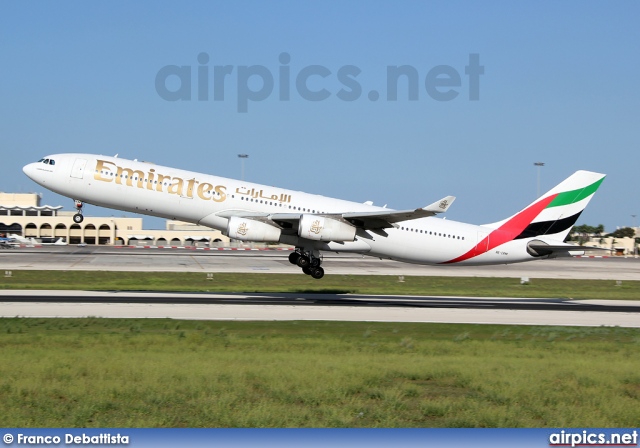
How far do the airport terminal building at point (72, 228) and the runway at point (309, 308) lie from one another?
98.8m

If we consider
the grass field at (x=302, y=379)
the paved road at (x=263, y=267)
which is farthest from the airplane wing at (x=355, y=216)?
the paved road at (x=263, y=267)

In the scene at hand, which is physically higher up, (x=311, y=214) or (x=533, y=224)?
(x=311, y=214)

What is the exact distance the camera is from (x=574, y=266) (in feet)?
268

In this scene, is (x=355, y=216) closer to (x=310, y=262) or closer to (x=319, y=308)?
(x=310, y=262)

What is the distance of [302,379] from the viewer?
1678 centimetres

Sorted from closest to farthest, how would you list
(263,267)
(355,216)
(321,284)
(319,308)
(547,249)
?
(319,308)
(355,216)
(547,249)
(321,284)
(263,267)

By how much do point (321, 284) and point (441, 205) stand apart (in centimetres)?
1951

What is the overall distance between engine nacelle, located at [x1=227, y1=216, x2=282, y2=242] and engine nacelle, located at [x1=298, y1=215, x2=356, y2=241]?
4.82 ft

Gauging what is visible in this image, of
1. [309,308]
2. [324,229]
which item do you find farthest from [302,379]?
[324,229]

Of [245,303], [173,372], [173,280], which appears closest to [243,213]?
[245,303]

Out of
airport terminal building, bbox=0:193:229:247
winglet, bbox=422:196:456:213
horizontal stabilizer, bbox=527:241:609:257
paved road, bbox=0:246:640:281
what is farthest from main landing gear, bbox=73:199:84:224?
airport terminal building, bbox=0:193:229:247

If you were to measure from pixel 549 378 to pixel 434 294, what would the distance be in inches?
1096

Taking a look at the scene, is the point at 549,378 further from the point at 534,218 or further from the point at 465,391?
the point at 534,218

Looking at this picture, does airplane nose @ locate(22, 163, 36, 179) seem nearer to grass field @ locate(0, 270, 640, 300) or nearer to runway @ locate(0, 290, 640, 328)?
runway @ locate(0, 290, 640, 328)
